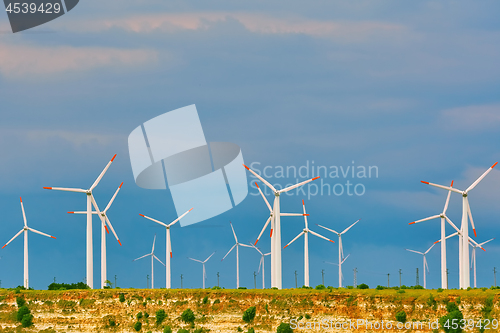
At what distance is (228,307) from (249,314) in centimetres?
589

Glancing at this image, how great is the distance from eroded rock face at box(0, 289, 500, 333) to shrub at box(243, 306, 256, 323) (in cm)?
85

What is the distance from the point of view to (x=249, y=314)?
A: 148 m

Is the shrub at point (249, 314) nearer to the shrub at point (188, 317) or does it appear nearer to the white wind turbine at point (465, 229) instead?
the shrub at point (188, 317)

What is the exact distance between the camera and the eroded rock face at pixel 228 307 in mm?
136750

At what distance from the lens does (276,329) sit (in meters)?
145

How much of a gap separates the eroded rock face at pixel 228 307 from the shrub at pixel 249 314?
0.85 m

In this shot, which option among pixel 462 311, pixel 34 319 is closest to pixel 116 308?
pixel 34 319

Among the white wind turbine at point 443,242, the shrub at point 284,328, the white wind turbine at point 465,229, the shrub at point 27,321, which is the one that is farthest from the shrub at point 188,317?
the white wind turbine at point 443,242

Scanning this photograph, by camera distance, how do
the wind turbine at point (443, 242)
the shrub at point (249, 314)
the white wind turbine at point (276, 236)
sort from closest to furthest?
the shrub at point (249, 314) → the white wind turbine at point (276, 236) → the wind turbine at point (443, 242)

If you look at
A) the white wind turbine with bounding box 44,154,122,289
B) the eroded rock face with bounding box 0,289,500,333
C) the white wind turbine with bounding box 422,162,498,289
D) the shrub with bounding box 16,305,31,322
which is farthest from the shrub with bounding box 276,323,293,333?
the shrub with bounding box 16,305,31,322

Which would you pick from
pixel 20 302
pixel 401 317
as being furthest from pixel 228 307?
pixel 20 302

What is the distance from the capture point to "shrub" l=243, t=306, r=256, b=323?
5817 inches

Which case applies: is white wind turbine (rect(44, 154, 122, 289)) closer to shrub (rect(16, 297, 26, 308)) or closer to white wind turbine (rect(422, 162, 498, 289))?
shrub (rect(16, 297, 26, 308))

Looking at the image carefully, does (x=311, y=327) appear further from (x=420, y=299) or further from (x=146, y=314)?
(x=146, y=314)
